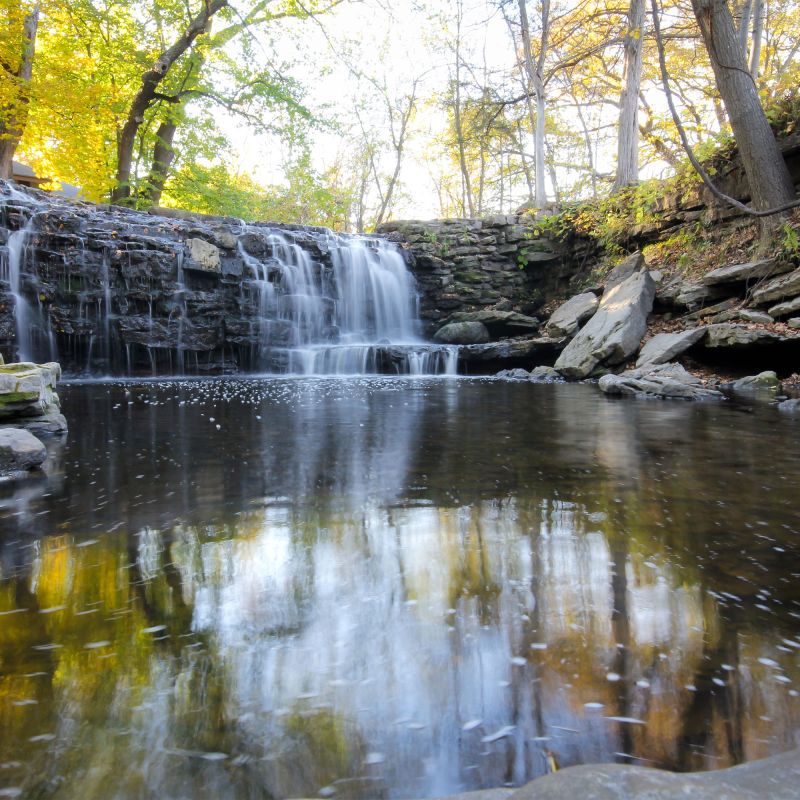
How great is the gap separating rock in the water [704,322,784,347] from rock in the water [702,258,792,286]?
1426 millimetres

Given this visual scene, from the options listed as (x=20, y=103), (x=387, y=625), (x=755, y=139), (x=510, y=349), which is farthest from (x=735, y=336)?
(x=20, y=103)

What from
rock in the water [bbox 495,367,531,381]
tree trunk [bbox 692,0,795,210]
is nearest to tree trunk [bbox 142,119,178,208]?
rock in the water [bbox 495,367,531,381]

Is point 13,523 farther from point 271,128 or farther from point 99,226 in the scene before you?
point 271,128

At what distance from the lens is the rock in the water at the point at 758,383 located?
27.5 ft

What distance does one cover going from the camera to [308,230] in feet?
52.9

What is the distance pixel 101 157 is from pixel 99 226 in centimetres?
629

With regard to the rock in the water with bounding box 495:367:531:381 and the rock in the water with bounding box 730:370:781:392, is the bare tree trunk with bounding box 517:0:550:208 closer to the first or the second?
the rock in the water with bounding box 495:367:531:381

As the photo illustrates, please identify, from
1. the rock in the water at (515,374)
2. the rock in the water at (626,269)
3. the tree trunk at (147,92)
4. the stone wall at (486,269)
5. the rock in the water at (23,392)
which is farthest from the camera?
the stone wall at (486,269)

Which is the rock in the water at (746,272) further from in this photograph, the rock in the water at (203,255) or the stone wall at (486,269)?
the rock in the water at (203,255)

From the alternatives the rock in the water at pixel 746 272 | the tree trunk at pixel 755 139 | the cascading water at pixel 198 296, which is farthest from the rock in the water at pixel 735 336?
the cascading water at pixel 198 296

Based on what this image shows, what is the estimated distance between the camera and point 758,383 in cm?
853

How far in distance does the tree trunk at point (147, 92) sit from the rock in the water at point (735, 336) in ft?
51.2

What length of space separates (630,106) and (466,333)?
750cm

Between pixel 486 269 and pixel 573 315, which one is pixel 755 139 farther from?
pixel 486 269
